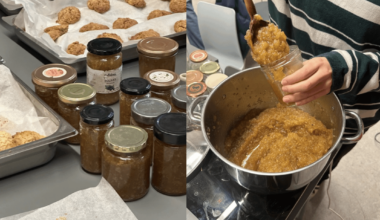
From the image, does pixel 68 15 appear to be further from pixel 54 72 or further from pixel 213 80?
pixel 213 80

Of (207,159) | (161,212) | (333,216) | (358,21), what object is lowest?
(333,216)

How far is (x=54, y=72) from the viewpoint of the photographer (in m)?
1.09

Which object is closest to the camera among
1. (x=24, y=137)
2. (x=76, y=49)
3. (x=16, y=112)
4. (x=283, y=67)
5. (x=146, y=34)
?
(x=283, y=67)

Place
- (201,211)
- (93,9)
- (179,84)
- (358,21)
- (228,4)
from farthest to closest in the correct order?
1. (93,9)
2. (228,4)
3. (179,84)
4. (358,21)
5. (201,211)

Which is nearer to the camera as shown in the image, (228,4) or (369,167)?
(228,4)

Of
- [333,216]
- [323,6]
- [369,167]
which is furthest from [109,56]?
[369,167]

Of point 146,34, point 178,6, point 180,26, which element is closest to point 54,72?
point 146,34

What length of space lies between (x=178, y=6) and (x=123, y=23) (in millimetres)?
275

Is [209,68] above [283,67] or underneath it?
underneath

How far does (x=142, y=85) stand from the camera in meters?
1.00

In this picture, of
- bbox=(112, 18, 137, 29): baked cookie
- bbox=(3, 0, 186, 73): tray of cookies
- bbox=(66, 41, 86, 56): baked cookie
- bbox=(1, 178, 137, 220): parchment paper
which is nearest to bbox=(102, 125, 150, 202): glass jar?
bbox=(1, 178, 137, 220): parchment paper

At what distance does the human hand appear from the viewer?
29.1 inches

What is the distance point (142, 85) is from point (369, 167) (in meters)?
1.36

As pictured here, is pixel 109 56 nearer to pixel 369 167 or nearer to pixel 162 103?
pixel 162 103
